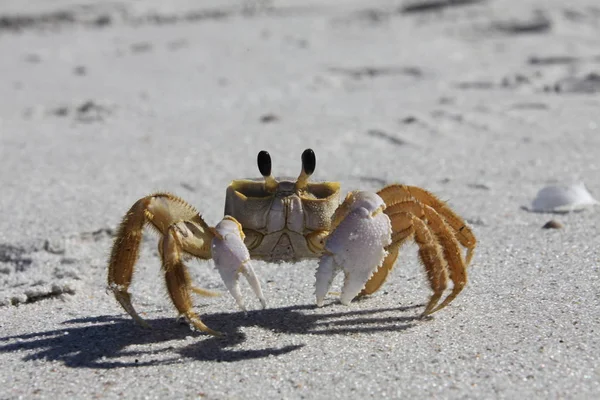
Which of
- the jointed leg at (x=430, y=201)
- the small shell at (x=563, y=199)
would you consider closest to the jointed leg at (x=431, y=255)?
the jointed leg at (x=430, y=201)

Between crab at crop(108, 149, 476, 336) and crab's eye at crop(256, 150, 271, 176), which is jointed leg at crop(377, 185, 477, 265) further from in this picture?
crab's eye at crop(256, 150, 271, 176)

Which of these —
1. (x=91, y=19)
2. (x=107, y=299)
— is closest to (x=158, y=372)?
(x=107, y=299)

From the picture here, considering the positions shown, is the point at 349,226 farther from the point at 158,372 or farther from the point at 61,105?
the point at 61,105

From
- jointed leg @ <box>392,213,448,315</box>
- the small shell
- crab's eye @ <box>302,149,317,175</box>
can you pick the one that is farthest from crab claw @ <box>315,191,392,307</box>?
the small shell

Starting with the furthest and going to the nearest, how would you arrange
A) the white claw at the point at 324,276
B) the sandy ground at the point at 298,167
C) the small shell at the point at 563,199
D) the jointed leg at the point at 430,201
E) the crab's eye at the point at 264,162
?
the small shell at the point at 563,199, the crab's eye at the point at 264,162, the jointed leg at the point at 430,201, the white claw at the point at 324,276, the sandy ground at the point at 298,167

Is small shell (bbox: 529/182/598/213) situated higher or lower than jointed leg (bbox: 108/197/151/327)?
lower

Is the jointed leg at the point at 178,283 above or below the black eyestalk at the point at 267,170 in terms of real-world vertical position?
below

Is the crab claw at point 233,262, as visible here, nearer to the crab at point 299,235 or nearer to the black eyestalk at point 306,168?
the crab at point 299,235

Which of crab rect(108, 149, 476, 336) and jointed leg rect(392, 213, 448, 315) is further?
jointed leg rect(392, 213, 448, 315)
